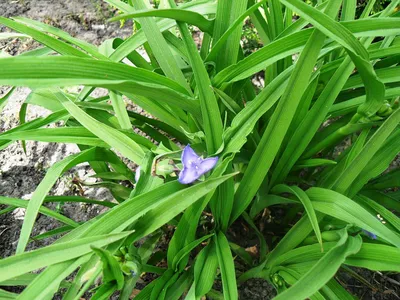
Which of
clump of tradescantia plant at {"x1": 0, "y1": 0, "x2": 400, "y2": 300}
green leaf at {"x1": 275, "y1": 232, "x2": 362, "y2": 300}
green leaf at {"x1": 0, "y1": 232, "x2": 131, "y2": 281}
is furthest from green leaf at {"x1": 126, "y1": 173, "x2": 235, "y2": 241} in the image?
green leaf at {"x1": 275, "y1": 232, "x2": 362, "y2": 300}

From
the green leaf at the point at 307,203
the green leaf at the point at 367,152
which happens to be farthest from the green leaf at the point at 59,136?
the green leaf at the point at 367,152

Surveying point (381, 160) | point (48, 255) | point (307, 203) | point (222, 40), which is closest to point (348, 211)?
point (307, 203)

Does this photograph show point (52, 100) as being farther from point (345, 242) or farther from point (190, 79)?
point (345, 242)

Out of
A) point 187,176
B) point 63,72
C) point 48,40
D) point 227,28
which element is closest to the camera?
point 63,72

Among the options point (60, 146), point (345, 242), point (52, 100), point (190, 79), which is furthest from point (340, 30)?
point (60, 146)

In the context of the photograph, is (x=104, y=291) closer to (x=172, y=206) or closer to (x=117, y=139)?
(x=172, y=206)

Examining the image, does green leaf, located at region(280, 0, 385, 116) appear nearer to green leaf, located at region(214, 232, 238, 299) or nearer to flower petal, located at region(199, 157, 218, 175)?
flower petal, located at region(199, 157, 218, 175)
